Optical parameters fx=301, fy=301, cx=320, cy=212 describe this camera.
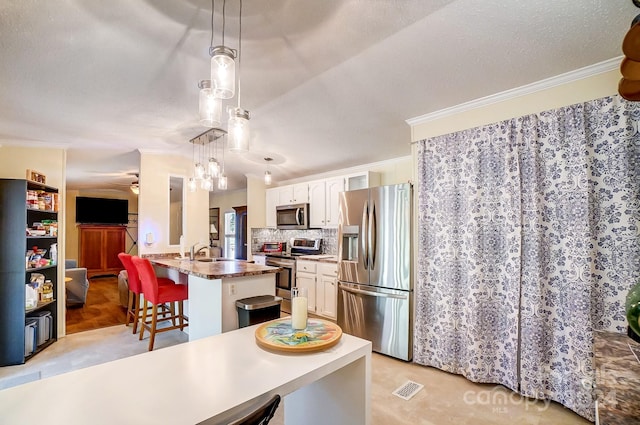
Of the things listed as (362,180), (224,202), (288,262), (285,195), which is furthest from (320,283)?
(224,202)

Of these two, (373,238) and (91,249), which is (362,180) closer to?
(373,238)

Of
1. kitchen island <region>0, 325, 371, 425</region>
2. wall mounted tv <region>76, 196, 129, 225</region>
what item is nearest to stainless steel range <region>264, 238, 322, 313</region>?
kitchen island <region>0, 325, 371, 425</region>

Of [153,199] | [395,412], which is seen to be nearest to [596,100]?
[395,412]

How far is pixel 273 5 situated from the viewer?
5.38 feet

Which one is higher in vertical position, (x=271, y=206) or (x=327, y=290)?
(x=271, y=206)

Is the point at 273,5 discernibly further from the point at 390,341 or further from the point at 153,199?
the point at 153,199

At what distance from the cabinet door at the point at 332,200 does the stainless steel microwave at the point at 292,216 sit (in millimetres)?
491

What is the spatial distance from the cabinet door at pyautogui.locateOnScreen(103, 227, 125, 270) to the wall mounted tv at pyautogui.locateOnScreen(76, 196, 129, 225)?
32 centimetres

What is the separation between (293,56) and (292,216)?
145 inches

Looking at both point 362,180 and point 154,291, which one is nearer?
point 154,291

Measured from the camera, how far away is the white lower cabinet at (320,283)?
449 cm

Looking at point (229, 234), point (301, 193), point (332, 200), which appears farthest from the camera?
point (229, 234)

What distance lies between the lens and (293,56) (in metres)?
2.14

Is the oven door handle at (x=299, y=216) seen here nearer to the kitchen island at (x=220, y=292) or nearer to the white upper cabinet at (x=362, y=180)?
the white upper cabinet at (x=362, y=180)
